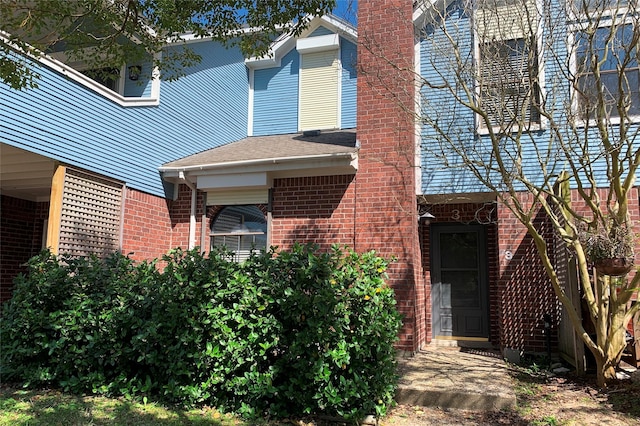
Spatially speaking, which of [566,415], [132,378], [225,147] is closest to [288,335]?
[132,378]

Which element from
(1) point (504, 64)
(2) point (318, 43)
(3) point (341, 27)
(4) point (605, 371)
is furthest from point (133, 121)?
(4) point (605, 371)

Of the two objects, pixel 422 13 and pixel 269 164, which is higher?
pixel 422 13

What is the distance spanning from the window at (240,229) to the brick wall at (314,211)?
0.38m

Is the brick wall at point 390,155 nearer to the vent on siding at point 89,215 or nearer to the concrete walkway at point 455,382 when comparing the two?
the concrete walkway at point 455,382

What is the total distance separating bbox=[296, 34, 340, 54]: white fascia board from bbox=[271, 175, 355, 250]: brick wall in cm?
463

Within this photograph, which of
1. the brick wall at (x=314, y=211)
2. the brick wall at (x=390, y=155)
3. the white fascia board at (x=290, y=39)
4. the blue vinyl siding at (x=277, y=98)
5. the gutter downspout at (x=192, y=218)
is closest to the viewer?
the brick wall at (x=390, y=155)

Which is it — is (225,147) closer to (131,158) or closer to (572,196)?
(131,158)

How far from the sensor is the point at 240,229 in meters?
8.79

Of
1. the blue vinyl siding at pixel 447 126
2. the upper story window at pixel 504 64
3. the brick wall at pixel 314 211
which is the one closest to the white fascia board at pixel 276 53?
the blue vinyl siding at pixel 447 126

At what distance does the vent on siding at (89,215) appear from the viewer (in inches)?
281

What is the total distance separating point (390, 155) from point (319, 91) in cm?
430

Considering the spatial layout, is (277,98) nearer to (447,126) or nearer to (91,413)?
(447,126)

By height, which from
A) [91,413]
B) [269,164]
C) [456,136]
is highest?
[456,136]

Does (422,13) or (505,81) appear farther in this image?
(422,13)
